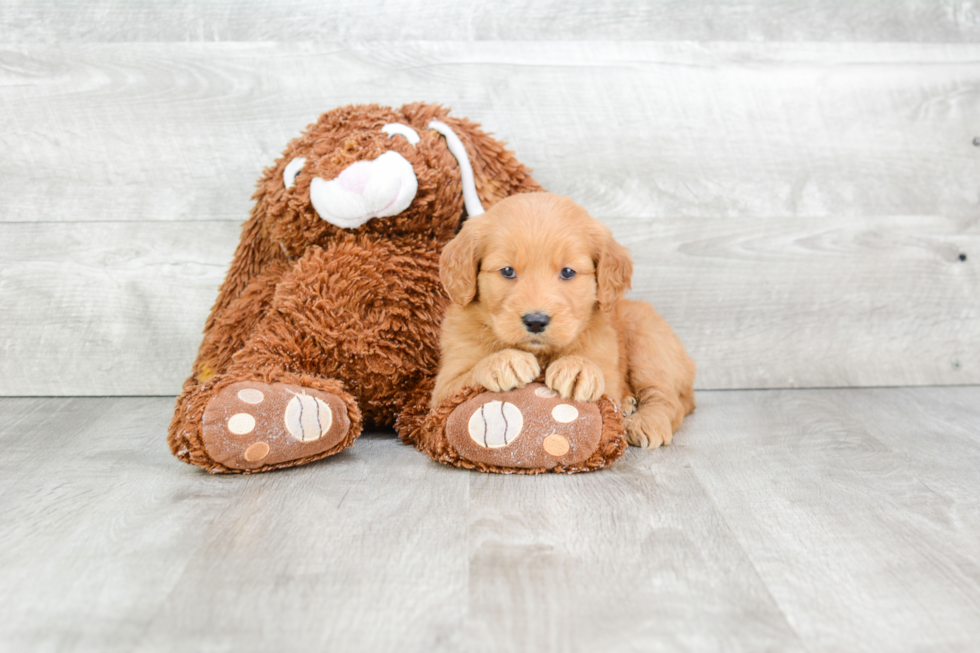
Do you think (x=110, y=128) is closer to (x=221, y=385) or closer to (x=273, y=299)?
(x=273, y=299)

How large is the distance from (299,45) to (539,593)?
1627 mm

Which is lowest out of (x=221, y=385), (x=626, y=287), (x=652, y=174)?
(x=221, y=385)

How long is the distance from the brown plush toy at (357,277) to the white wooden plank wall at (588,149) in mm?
336

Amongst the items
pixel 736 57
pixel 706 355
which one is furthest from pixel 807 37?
pixel 706 355

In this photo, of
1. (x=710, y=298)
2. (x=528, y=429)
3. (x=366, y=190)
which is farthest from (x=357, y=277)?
(x=710, y=298)

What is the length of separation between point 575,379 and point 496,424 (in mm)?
170

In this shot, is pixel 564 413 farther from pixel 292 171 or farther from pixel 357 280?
pixel 292 171

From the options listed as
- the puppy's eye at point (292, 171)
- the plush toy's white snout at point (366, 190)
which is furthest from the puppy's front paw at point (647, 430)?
the puppy's eye at point (292, 171)

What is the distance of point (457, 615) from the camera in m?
1.00

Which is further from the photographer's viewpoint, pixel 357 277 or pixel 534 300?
pixel 357 277

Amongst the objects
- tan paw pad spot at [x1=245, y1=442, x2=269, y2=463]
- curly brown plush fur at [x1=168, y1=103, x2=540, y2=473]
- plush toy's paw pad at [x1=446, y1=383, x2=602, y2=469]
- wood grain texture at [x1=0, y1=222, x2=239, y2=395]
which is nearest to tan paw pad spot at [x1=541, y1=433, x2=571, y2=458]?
plush toy's paw pad at [x1=446, y1=383, x2=602, y2=469]

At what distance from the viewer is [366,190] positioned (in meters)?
1.67

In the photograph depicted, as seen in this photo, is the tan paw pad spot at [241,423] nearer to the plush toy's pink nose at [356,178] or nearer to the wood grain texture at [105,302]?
the plush toy's pink nose at [356,178]

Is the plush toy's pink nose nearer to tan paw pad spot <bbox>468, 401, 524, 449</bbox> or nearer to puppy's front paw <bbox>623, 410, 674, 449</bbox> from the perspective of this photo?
tan paw pad spot <bbox>468, 401, 524, 449</bbox>
